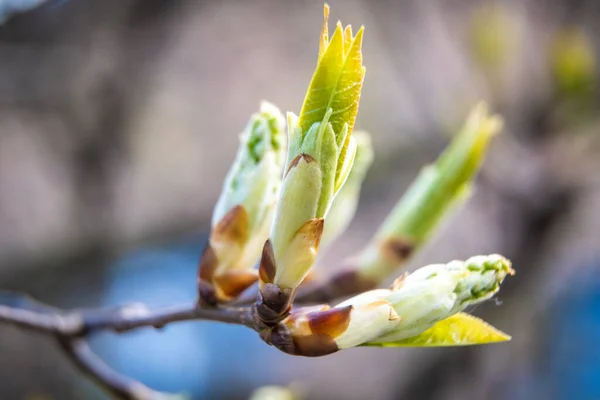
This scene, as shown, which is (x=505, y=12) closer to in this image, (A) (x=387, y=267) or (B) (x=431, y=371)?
(B) (x=431, y=371)

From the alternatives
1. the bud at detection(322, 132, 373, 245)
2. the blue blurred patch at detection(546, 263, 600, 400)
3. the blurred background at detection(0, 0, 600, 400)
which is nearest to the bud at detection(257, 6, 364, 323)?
the bud at detection(322, 132, 373, 245)

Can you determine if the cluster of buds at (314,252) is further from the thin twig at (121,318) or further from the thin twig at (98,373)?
the thin twig at (98,373)

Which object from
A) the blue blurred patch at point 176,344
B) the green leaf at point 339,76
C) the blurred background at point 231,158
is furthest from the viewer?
the blue blurred patch at point 176,344

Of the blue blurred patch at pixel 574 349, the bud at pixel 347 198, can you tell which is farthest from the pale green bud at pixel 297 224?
the blue blurred patch at pixel 574 349

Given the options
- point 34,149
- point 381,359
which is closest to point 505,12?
point 381,359

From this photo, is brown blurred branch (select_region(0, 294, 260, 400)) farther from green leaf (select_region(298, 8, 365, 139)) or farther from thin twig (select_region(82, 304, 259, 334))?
green leaf (select_region(298, 8, 365, 139))

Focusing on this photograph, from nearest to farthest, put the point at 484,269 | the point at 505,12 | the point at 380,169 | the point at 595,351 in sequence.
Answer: the point at 484,269 → the point at 505,12 → the point at 595,351 → the point at 380,169

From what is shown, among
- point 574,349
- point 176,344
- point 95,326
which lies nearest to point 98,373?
point 95,326

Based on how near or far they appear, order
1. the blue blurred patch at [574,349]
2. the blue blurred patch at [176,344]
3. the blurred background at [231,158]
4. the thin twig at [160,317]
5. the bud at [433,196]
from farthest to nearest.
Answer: the blue blurred patch at [176,344] < the blue blurred patch at [574,349] < the blurred background at [231,158] < the bud at [433,196] < the thin twig at [160,317]
